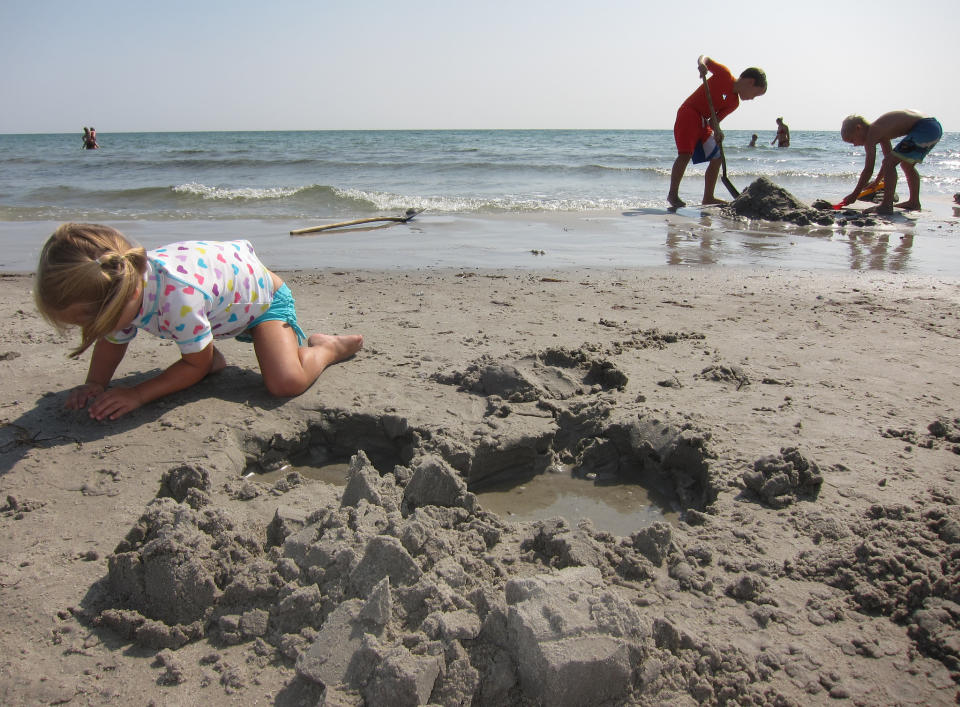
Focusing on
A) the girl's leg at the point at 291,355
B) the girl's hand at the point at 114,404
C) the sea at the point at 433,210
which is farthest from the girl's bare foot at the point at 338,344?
the sea at the point at 433,210

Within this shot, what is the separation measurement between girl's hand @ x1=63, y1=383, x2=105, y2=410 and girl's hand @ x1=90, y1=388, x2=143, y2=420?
0.08 m

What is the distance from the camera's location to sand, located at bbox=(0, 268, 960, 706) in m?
1.38

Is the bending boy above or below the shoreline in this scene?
above

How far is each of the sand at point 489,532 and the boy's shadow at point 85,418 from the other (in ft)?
0.04

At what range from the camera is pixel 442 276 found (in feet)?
16.1

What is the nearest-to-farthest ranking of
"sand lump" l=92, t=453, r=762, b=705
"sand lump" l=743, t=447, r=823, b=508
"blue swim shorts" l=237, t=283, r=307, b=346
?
1. "sand lump" l=92, t=453, r=762, b=705
2. "sand lump" l=743, t=447, r=823, b=508
3. "blue swim shorts" l=237, t=283, r=307, b=346

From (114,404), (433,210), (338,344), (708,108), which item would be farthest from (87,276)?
(708,108)

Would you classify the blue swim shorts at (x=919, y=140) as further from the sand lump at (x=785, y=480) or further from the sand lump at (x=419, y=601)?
the sand lump at (x=419, y=601)

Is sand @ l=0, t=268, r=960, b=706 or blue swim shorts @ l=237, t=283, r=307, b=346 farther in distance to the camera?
blue swim shorts @ l=237, t=283, r=307, b=346

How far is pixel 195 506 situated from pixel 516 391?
130 centimetres

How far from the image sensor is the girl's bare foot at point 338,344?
10.1ft

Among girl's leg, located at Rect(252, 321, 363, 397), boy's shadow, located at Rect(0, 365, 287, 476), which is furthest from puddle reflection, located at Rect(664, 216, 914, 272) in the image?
boy's shadow, located at Rect(0, 365, 287, 476)

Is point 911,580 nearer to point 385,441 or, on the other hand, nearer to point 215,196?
point 385,441

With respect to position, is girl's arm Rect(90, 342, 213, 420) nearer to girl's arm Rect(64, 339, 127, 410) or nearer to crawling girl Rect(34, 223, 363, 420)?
crawling girl Rect(34, 223, 363, 420)
